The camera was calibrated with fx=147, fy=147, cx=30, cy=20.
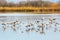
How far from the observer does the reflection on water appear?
5.52 feet

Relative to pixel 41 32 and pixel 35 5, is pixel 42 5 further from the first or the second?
pixel 41 32

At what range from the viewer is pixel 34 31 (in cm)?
172

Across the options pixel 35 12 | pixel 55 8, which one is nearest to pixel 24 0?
pixel 35 12

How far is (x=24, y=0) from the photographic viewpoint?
1754 millimetres

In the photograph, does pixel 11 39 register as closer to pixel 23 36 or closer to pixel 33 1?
pixel 23 36

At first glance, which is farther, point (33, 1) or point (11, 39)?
point (33, 1)

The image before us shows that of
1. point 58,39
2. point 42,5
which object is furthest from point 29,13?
point 58,39

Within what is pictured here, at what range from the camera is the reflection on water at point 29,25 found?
1683mm

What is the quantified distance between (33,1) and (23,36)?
17.2 inches

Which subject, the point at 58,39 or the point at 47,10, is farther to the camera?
the point at 47,10

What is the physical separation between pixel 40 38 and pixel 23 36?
19 cm

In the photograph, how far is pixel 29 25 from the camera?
178cm

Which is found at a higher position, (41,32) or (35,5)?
(35,5)

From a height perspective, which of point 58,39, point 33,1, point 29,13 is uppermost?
point 33,1
